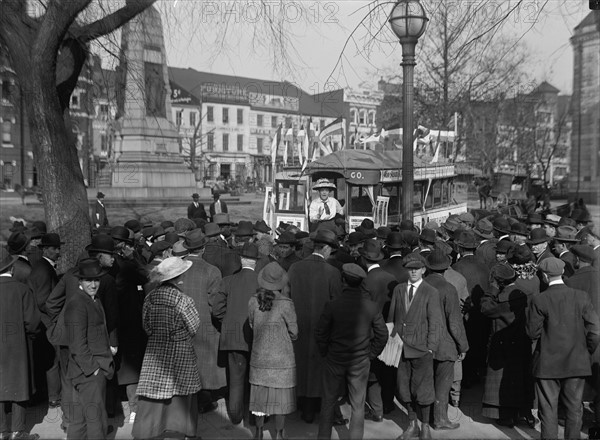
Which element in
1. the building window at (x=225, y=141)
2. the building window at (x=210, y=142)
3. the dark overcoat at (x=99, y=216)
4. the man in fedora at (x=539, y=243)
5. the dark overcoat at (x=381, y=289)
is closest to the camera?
the dark overcoat at (x=381, y=289)

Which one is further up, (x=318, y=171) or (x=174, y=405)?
(x=318, y=171)

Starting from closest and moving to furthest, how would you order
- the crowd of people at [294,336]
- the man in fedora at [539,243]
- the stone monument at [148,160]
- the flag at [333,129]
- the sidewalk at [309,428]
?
the crowd of people at [294,336], the sidewalk at [309,428], the man in fedora at [539,243], the flag at [333,129], the stone monument at [148,160]

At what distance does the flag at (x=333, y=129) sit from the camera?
14031 millimetres

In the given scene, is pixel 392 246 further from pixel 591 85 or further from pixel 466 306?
pixel 591 85

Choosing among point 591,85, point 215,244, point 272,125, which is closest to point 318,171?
point 215,244

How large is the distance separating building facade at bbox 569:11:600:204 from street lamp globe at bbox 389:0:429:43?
703 cm

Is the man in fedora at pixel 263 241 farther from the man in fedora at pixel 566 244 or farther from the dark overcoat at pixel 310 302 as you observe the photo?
the man in fedora at pixel 566 244

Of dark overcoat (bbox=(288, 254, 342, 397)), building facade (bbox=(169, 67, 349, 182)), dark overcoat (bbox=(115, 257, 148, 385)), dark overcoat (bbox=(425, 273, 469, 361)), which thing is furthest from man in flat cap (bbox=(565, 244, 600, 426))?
building facade (bbox=(169, 67, 349, 182))

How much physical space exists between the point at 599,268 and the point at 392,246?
2.17 meters

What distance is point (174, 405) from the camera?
16.6 ft

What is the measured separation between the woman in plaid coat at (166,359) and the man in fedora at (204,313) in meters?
0.93

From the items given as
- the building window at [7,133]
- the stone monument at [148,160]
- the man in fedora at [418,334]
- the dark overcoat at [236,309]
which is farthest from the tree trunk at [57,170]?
the building window at [7,133]

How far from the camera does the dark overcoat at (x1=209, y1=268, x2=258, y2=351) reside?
226 inches

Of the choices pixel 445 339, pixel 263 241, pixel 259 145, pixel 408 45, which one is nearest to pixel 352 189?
pixel 408 45
